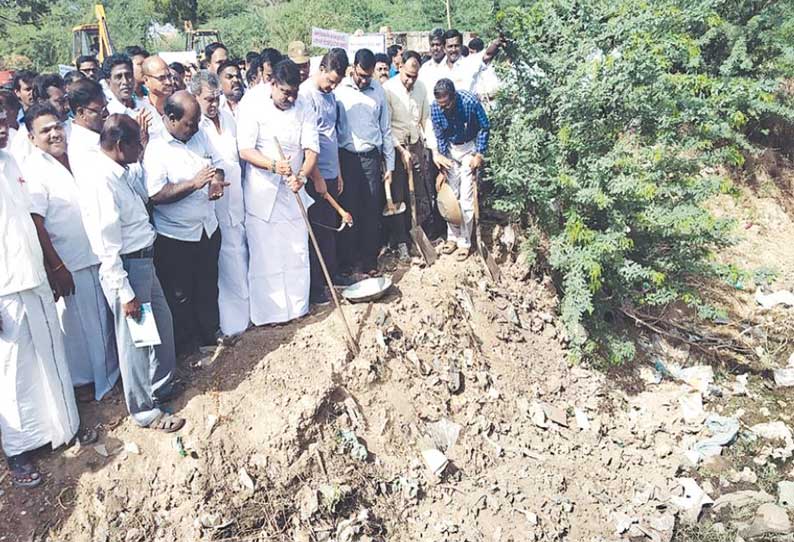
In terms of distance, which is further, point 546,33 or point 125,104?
point 546,33

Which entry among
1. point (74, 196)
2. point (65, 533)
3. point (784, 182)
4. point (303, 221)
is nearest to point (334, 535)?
point (65, 533)

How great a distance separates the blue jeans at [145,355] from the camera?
136 inches

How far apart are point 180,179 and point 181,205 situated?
18cm

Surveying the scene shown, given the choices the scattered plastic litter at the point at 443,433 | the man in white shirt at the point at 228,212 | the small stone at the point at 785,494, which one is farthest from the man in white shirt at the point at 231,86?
the small stone at the point at 785,494

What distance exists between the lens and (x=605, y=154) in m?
5.41

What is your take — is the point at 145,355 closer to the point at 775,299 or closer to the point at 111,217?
the point at 111,217

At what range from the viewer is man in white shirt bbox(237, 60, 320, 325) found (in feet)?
14.0

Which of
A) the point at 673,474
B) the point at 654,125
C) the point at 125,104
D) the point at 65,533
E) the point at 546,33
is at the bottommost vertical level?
the point at 673,474

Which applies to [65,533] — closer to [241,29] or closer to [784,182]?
[784,182]

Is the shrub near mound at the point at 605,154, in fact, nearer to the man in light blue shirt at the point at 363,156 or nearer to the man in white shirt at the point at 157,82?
the man in light blue shirt at the point at 363,156

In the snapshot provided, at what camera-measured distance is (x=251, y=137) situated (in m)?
4.32

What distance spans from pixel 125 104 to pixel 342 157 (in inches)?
69.0

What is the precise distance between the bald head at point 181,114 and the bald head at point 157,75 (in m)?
0.48

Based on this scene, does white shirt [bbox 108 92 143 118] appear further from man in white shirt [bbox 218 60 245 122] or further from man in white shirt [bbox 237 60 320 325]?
man in white shirt [bbox 237 60 320 325]
